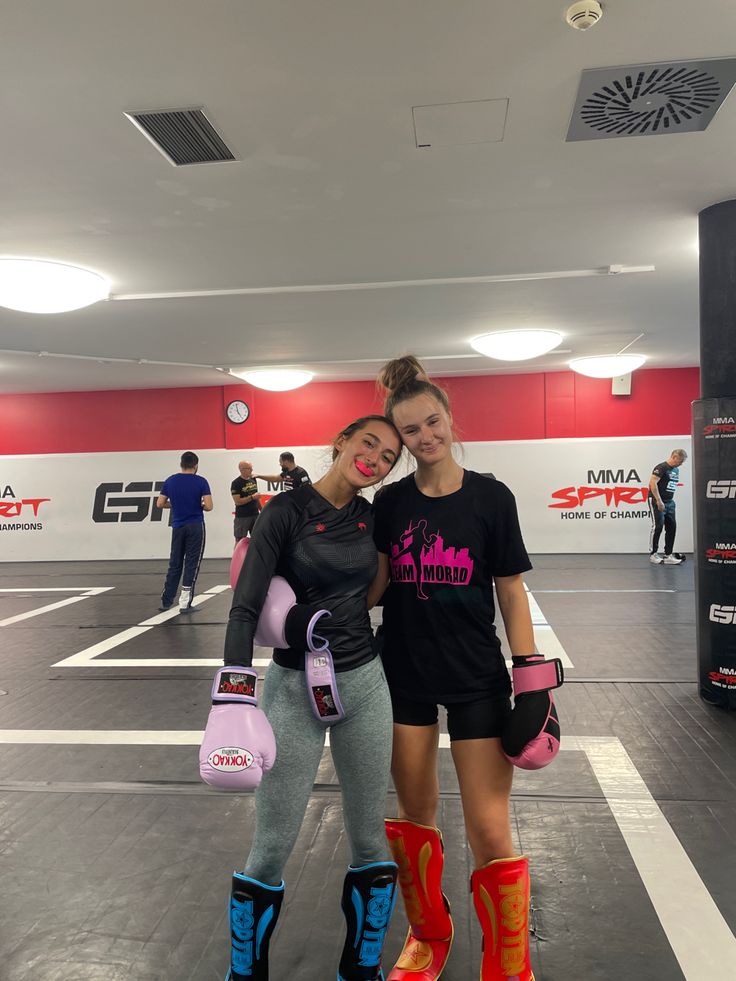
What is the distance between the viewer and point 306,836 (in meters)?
2.56

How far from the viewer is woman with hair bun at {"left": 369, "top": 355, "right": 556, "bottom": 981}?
1.67 meters

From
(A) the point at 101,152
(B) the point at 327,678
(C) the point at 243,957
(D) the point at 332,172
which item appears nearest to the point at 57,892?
(C) the point at 243,957

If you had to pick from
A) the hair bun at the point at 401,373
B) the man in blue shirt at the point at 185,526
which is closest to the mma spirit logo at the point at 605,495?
the man in blue shirt at the point at 185,526

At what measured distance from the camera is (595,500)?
10227 mm

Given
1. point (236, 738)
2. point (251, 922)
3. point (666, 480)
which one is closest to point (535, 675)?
point (236, 738)

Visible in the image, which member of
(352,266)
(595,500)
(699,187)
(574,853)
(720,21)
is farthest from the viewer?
(595,500)

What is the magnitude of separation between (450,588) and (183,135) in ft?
7.32

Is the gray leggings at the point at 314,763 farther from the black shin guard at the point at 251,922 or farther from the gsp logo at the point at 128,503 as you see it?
the gsp logo at the point at 128,503

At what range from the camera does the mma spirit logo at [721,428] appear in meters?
3.66

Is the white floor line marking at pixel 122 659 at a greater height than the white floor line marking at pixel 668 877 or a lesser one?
greater

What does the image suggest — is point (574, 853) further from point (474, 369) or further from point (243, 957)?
point (474, 369)

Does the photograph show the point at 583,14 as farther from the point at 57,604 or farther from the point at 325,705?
the point at 57,604

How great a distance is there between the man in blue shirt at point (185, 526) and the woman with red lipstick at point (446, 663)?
16.8ft

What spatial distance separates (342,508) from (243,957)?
1.03 meters
